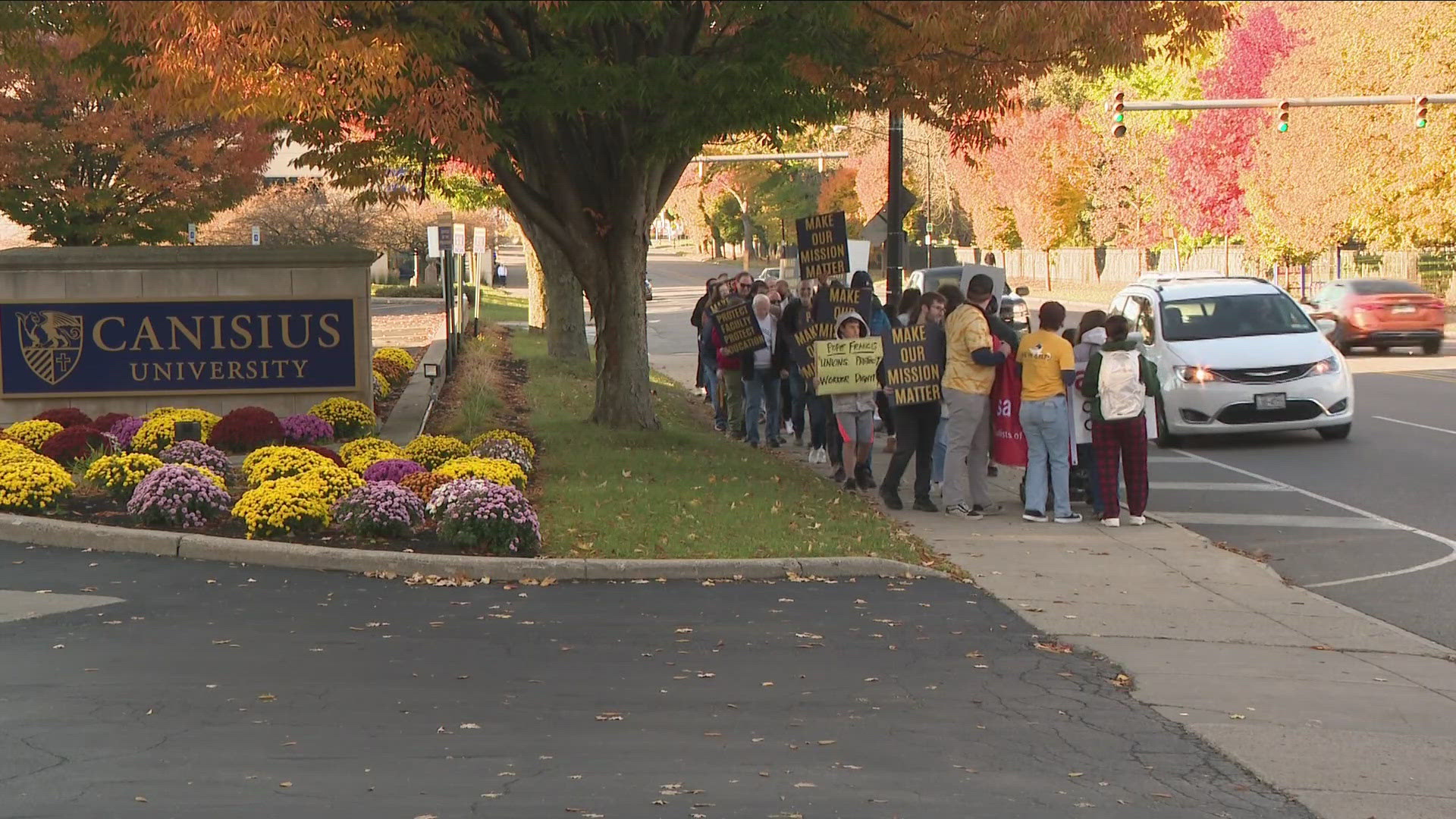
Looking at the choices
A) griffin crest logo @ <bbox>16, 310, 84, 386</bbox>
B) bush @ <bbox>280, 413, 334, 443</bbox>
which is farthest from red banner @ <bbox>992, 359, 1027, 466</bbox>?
griffin crest logo @ <bbox>16, 310, 84, 386</bbox>

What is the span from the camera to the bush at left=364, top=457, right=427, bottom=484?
39.2 feet

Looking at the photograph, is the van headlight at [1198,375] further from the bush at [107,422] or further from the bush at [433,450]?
the bush at [107,422]

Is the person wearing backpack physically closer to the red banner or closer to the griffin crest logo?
the red banner

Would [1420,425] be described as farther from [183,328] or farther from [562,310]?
[562,310]

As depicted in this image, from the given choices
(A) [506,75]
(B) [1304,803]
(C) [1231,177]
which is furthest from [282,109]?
(C) [1231,177]

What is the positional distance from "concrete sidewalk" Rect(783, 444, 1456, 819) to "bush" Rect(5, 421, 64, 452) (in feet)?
25.2

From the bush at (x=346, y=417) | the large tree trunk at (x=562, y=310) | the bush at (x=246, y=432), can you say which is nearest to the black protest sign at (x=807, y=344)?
the bush at (x=346, y=417)

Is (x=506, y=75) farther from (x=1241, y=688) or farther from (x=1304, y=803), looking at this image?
(x=1304, y=803)

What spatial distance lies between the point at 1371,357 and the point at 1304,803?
26.8 meters

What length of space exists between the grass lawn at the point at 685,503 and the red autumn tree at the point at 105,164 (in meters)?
16.0

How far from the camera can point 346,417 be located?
1538 centimetres

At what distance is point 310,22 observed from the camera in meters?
10.3

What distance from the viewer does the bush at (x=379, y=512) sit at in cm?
1052

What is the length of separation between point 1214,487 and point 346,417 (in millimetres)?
8301
